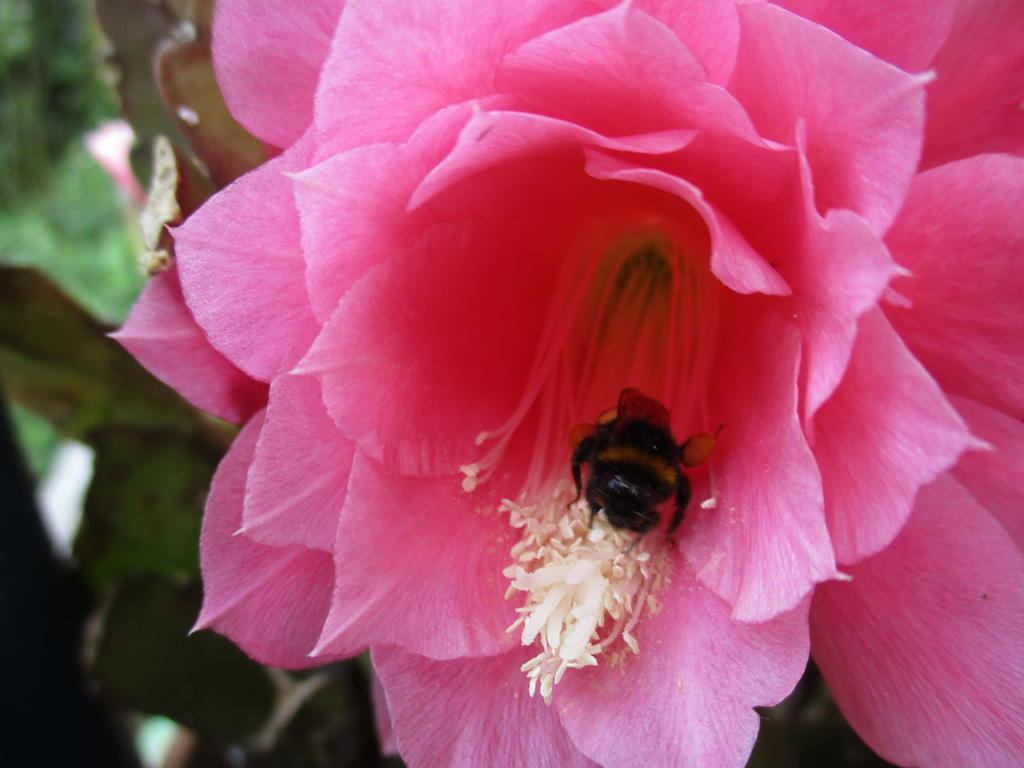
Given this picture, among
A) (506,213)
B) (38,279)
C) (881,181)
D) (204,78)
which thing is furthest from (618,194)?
(38,279)

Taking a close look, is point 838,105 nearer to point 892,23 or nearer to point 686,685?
point 892,23

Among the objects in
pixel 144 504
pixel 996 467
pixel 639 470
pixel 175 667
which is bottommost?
pixel 175 667

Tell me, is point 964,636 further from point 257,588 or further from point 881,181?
point 257,588

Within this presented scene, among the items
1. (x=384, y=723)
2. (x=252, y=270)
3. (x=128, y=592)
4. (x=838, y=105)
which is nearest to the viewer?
(x=838, y=105)

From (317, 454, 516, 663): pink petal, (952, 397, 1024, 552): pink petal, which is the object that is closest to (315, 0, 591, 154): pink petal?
(317, 454, 516, 663): pink petal

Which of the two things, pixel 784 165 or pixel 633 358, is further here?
pixel 633 358

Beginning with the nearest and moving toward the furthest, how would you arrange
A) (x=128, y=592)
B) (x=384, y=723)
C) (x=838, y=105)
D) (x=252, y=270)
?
(x=838, y=105)
(x=252, y=270)
(x=384, y=723)
(x=128, y=592)

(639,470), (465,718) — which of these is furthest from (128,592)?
(639,470)
